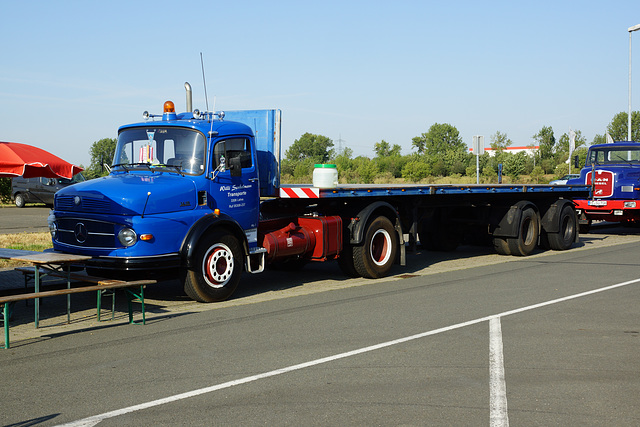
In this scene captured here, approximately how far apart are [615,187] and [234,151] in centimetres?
1427

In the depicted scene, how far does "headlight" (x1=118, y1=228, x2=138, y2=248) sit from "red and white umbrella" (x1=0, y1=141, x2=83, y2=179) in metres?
1.22

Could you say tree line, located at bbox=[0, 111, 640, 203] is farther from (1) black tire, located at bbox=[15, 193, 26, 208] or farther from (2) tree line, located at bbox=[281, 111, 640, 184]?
(1) black tire, located at bbox=[15, 193, 26, 208]

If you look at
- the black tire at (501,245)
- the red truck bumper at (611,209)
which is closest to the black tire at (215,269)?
the black tire at (501,245)

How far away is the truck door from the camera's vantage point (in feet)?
32.1

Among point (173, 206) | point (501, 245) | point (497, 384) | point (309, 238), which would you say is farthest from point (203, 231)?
point (501, 245)

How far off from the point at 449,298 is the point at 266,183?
3.50 metres

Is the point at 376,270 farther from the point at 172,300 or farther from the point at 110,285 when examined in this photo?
the point at 110,285

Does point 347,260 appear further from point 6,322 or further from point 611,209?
point 611,209

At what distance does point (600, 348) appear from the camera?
22.3 feet

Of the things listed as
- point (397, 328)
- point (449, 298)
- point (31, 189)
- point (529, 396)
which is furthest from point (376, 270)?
point (31, 189)

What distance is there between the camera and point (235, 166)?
9844 millimetres

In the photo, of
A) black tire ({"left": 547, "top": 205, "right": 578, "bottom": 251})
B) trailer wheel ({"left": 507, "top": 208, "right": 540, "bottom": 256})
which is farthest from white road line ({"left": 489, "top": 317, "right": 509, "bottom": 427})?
black tire ({"left": 547, "top": 205, "right": 578, "bottom": 251})

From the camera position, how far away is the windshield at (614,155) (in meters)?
21.0

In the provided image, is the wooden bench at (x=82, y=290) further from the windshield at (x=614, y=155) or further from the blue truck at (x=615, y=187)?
the windshield at (x=614, y=155)
